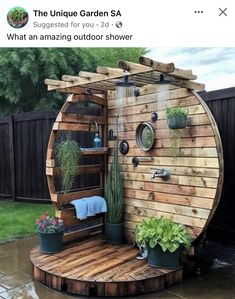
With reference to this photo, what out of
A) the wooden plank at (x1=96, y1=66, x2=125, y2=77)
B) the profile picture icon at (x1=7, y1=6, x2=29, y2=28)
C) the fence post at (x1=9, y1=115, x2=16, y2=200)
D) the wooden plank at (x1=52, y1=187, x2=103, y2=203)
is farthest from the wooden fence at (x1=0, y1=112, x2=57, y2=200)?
the wooden plank at (x1=96, y1=66, x2=125, y2=77)

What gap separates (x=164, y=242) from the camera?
308 centimetres

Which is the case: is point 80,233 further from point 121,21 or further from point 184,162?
point 121,21

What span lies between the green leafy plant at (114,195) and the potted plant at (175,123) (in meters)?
0.82

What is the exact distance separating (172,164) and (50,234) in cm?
149

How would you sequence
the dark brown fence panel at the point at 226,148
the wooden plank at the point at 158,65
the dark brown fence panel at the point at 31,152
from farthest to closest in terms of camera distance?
the dark brown fence panel at the point at 31,152
the dark brown fence panel at the point at 226,148
the wooden plank at the point at 158,65

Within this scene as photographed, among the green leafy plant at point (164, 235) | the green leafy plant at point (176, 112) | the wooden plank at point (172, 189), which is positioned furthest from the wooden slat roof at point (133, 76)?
the green leafy plant at point (164, 235)

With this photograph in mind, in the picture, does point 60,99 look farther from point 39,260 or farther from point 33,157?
point 39,260

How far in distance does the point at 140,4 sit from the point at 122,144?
1.87 metres

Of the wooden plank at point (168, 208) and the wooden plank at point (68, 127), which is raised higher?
the wooden plank at point (68, 127)

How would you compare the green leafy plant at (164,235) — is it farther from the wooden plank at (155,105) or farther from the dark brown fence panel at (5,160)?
the dark brown fence panel at (5,160)

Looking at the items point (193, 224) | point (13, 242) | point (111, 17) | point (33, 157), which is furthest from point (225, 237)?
point (33, 157)

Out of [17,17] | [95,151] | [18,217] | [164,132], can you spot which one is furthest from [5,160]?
[164,132]

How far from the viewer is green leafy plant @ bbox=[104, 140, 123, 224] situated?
3990mm

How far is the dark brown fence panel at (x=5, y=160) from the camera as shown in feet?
22.0
